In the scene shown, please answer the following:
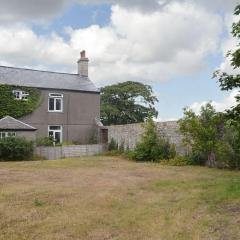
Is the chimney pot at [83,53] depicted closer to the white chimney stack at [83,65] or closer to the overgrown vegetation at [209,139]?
the white chimney stack at [83,65]

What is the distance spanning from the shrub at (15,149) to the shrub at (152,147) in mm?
7778

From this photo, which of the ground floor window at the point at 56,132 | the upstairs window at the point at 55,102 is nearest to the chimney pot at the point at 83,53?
the upstairs window at the point at 55,102

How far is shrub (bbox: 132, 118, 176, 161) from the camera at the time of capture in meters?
27.6

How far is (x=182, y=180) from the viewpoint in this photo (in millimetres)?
17562

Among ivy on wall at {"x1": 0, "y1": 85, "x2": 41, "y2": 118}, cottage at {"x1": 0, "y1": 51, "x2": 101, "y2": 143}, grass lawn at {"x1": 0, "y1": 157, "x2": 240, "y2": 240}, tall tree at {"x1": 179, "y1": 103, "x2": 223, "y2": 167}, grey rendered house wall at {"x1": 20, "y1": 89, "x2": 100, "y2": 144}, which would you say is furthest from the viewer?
grey rendered house wall at {"x1": 20, "y1": 89, "x2": 100, "y2": 144}

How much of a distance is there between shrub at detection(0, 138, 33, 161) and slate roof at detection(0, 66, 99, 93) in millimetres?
8249

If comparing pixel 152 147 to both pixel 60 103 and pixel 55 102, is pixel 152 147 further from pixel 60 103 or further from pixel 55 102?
pixel 55 102

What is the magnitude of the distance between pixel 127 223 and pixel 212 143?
14327mm

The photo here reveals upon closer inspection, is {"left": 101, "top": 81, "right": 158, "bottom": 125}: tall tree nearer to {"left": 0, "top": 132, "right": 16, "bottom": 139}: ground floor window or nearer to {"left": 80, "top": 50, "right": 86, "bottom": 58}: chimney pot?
{"left": 80, "top": 50, "right": 86, "bottom": 58}: chimney pot

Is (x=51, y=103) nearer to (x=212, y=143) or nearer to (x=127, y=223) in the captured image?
(x=212, y=143)

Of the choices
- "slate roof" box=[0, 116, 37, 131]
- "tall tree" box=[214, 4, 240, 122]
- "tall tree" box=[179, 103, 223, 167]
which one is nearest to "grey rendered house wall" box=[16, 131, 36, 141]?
"slate roof" box=[0, 116, 37, 131]

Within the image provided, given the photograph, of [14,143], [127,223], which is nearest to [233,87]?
[127,223]

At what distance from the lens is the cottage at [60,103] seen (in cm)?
3662

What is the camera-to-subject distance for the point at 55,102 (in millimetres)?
38094
